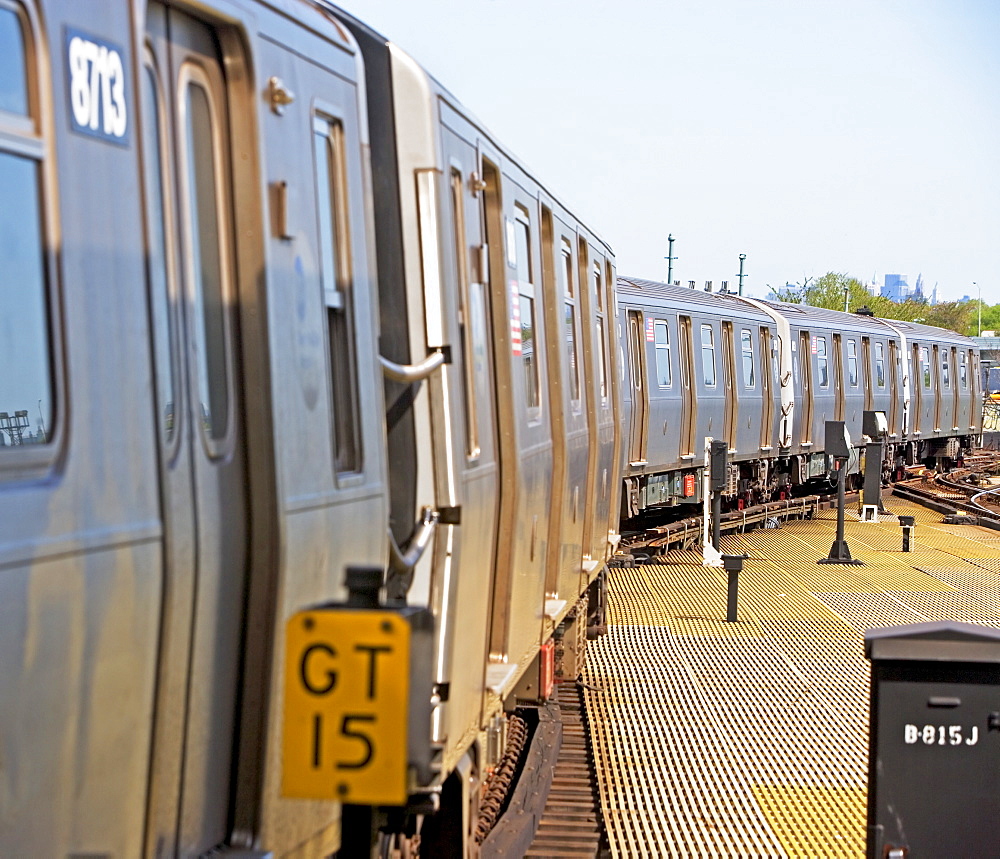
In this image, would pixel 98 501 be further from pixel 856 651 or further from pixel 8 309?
pixel 856 651

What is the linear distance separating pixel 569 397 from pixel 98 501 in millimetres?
5496

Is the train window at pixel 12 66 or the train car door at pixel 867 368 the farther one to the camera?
the train car door at pixel 867 368

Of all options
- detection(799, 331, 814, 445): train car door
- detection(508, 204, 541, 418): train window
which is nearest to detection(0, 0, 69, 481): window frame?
detection(508, 204, 541, 418): train window

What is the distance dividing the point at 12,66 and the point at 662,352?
17.2 meters

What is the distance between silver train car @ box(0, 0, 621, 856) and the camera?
2451 millimetres

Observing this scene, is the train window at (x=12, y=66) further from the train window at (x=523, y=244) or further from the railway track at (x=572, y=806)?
the railway track at (x=572, y=806)

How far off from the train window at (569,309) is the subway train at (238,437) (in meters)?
2.27

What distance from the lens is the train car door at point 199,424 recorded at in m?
2.95

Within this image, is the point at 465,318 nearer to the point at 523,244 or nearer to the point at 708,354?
the point at 523,244

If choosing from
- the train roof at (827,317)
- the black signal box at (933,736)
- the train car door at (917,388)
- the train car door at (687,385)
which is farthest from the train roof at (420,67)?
the train car door at (917,388)

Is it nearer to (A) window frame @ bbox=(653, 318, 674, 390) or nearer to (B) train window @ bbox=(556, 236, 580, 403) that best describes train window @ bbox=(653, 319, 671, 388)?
(A) window frame @ bbox=(653, 318, 674, 390)

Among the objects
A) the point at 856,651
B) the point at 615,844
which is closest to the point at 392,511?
the point at 615,844

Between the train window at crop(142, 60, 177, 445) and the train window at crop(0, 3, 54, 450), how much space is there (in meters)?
0.34

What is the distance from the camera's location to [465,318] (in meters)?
5.07
